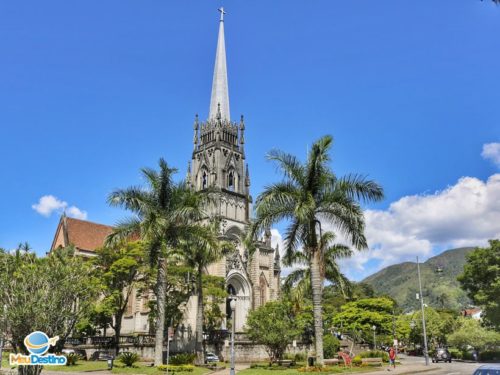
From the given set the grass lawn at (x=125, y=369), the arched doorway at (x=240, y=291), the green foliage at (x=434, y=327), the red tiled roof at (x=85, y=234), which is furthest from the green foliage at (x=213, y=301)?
the green foliage at (x=434, y=327)

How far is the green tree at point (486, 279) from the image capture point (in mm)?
43031

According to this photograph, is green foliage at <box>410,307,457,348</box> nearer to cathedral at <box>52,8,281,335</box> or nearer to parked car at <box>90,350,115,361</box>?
cathedral at <box>52,8,281,335</box>

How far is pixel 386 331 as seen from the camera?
2162 inches

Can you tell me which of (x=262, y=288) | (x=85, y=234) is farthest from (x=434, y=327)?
(x=85, y=234)

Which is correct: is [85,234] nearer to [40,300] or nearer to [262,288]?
[262,288]

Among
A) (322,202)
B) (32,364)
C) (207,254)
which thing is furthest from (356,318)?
(32,364)

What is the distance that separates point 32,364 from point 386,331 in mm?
48763

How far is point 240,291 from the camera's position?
59438mm

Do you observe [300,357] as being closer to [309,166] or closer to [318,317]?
[318,317]

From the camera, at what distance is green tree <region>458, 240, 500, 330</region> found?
141 ft

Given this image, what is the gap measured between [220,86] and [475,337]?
4751 centimetres

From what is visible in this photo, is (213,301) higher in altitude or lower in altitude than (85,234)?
lower

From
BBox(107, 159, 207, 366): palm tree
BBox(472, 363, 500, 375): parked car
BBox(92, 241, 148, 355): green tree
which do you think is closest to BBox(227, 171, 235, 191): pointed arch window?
BBox(92, 241, 148, 355): green tree

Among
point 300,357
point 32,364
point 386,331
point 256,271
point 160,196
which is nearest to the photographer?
point 32,364
